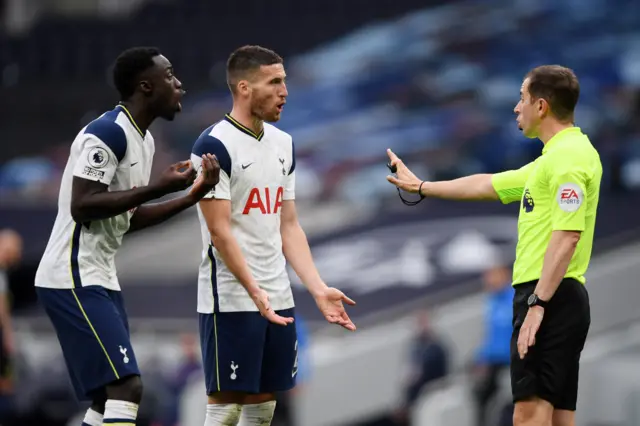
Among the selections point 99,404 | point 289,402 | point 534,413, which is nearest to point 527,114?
point 534,413

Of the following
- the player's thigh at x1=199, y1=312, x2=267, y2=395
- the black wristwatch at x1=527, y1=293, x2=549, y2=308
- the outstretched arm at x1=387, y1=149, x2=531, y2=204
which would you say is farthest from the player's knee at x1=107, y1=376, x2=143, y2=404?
the black wristwatch at x1=527, y1=293, x2=549, y2=308

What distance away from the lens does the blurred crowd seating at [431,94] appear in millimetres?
17031

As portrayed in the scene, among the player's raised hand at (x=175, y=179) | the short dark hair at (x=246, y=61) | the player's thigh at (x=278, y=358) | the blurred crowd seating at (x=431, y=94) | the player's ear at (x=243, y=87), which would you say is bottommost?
the player's thigh at (x=278, y=358)

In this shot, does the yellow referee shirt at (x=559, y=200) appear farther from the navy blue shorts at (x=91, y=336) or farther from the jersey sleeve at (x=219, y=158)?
the navy blue shorts at (x=91, y=336)

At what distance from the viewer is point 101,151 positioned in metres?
5.75

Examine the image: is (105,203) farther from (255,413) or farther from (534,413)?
(534,413)

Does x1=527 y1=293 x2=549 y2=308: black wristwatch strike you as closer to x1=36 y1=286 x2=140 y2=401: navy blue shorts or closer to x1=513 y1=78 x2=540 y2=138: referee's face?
x1=513 y1=78 x2=540 y2=138: referee's face

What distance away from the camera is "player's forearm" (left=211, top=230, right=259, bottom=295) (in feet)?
19.4

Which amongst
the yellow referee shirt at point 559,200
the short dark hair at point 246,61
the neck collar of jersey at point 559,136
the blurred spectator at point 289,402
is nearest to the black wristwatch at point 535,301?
the yellow referee shirt at point 559,200

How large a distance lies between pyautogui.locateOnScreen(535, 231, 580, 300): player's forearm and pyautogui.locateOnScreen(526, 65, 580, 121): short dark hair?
619 millimetres

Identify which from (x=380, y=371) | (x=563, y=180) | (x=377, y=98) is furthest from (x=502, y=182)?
(x=377, y=98)

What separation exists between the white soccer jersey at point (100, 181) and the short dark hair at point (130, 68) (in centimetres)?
11

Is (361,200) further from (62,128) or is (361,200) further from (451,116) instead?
(62,128)

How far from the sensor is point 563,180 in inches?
225
